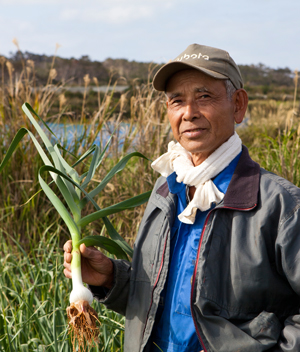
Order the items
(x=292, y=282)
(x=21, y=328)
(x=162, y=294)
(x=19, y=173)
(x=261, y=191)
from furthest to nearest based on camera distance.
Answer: (x=19, y=173), (x=21, y=328), (x=162, y=294), (x=261, y=191), (x=292, y=282)

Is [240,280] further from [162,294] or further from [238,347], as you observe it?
[162,294]

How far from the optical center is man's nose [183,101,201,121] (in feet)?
5.57

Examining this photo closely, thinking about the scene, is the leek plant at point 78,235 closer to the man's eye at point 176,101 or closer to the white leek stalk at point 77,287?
the white leek stalk at point 77,287

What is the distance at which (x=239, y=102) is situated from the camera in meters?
1.80

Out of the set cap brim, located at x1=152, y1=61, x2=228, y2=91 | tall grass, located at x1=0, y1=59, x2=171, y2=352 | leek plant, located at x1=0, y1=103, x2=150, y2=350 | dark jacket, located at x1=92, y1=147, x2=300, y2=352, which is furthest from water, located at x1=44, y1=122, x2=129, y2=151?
dark jacket, located at x1=92, y1=147, x2=300, y2=352

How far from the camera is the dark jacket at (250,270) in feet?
4.62

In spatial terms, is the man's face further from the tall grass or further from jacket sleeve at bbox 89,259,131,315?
the tall grass

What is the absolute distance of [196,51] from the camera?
5.57 feet

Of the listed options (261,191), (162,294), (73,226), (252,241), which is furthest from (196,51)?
(162,294)

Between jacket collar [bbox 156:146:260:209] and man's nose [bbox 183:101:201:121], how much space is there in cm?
28

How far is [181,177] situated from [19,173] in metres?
3.30

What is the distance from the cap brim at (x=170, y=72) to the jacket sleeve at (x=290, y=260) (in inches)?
26.1

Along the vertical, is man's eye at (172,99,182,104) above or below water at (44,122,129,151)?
above

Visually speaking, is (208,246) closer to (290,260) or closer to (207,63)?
(290,260)
